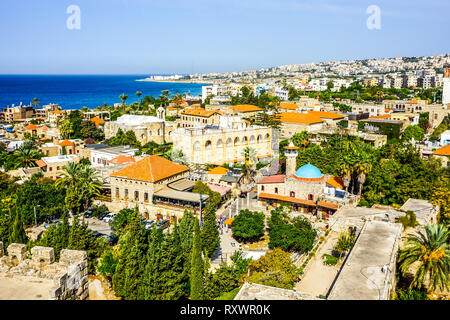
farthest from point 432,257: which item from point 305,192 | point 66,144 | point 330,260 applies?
point 66,144

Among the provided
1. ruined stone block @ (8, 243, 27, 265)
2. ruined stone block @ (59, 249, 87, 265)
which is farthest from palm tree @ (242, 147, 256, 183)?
ruined stone block @ (8, 243, 27, 265)

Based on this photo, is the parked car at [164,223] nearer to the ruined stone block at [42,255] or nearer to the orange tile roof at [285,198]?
the orange tile roof at [285,198]

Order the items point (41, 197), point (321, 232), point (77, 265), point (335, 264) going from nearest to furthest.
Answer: point (77, 265) < point (335, 264) < point (321, 232) < point (41, 197)

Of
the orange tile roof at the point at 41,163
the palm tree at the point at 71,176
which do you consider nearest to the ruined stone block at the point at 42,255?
the palm tree at the point at 71,176

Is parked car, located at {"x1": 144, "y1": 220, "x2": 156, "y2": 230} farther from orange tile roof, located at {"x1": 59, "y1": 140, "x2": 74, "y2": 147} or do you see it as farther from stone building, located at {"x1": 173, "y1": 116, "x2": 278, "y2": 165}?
orange tile roof, located at {"x1": 59, "y1": 140, "x2": 74, "y2": 147}

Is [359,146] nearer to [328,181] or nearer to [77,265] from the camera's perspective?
[328,181]
